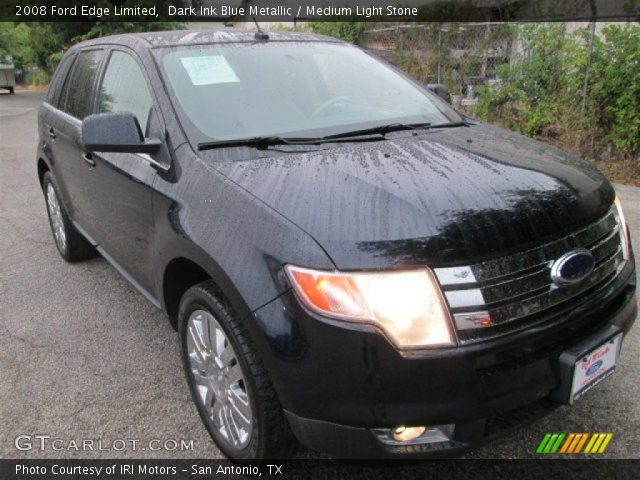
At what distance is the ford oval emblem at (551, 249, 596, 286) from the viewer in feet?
5.82

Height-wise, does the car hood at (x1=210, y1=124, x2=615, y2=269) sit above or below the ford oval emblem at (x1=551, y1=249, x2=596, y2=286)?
above

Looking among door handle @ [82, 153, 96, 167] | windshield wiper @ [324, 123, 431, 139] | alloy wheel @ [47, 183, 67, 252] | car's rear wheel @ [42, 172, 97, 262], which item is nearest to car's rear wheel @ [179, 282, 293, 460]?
windshield wiper @ [324, 123, 431, 139]

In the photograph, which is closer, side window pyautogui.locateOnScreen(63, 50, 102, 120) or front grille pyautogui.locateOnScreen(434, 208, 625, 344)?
front grille pyautogui.locateOnScreen(434, 208, 625, 344)

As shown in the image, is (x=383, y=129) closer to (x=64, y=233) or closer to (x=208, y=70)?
(x=208, y=70)

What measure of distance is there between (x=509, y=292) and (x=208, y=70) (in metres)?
1.83

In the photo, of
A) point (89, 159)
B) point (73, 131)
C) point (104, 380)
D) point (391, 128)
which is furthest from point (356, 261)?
point (73, 131)

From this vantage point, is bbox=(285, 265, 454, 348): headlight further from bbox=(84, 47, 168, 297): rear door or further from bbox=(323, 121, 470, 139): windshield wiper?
bbox=(84, 47, 168, 297): rear door

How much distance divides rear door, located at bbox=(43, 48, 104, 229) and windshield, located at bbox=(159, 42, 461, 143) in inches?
40.4

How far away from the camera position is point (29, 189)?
7.08 meters

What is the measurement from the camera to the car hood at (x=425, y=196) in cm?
167

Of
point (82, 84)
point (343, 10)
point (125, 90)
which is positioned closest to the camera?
point (125, 90)

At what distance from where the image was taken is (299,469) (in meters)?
2.19

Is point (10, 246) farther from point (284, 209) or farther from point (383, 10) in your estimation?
point (383, 10)

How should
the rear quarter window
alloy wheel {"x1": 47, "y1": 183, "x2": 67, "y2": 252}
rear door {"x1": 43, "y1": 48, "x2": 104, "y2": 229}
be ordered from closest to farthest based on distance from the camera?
1. rear door {"x1": 43, "y1": 48, "x2": 104, "y2": 229}
2. the rear quarter window
3. alloy wheel {"x1": 47, "y1": 183, "x2": 67, "y2": 252}
